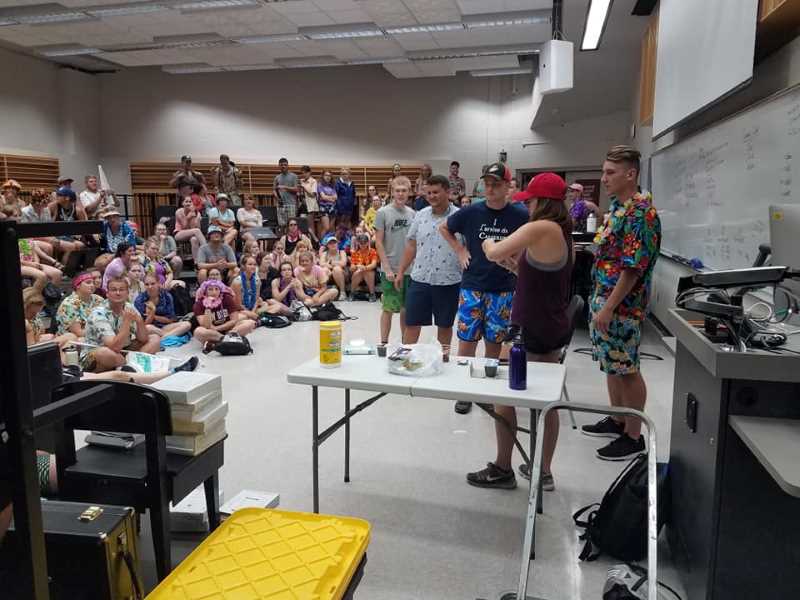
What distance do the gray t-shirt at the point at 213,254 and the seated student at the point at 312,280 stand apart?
0.93m

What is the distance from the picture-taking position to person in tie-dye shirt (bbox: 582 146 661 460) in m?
2.90

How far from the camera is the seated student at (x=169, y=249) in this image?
7953mm

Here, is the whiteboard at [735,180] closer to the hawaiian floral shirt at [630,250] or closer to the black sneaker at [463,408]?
the hawaiian floral shirt at [630,250]

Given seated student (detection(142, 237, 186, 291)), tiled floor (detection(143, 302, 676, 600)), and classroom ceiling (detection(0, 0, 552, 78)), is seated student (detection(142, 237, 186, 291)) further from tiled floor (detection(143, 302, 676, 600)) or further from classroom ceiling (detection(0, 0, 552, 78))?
classroom ceiling (detection(0, 0, 552, 78))

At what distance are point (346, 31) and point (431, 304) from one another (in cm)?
689

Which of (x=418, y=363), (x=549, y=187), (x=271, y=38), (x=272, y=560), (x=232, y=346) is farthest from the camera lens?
(x=271, y=38)

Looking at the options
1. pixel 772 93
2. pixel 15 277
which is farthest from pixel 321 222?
pixel 15 277

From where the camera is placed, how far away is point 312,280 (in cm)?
823

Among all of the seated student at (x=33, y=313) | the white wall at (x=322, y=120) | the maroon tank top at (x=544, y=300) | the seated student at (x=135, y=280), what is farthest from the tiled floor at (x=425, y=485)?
the white wall at (x=322, y=120)

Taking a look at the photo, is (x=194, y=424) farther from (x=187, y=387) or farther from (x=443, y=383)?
(x=443, y=383)

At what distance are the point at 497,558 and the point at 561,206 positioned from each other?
4.95 ft

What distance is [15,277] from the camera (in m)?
0.84

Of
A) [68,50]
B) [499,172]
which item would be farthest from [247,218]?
[499,172]

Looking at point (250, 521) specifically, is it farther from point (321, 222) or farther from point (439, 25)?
point (321, 222)
